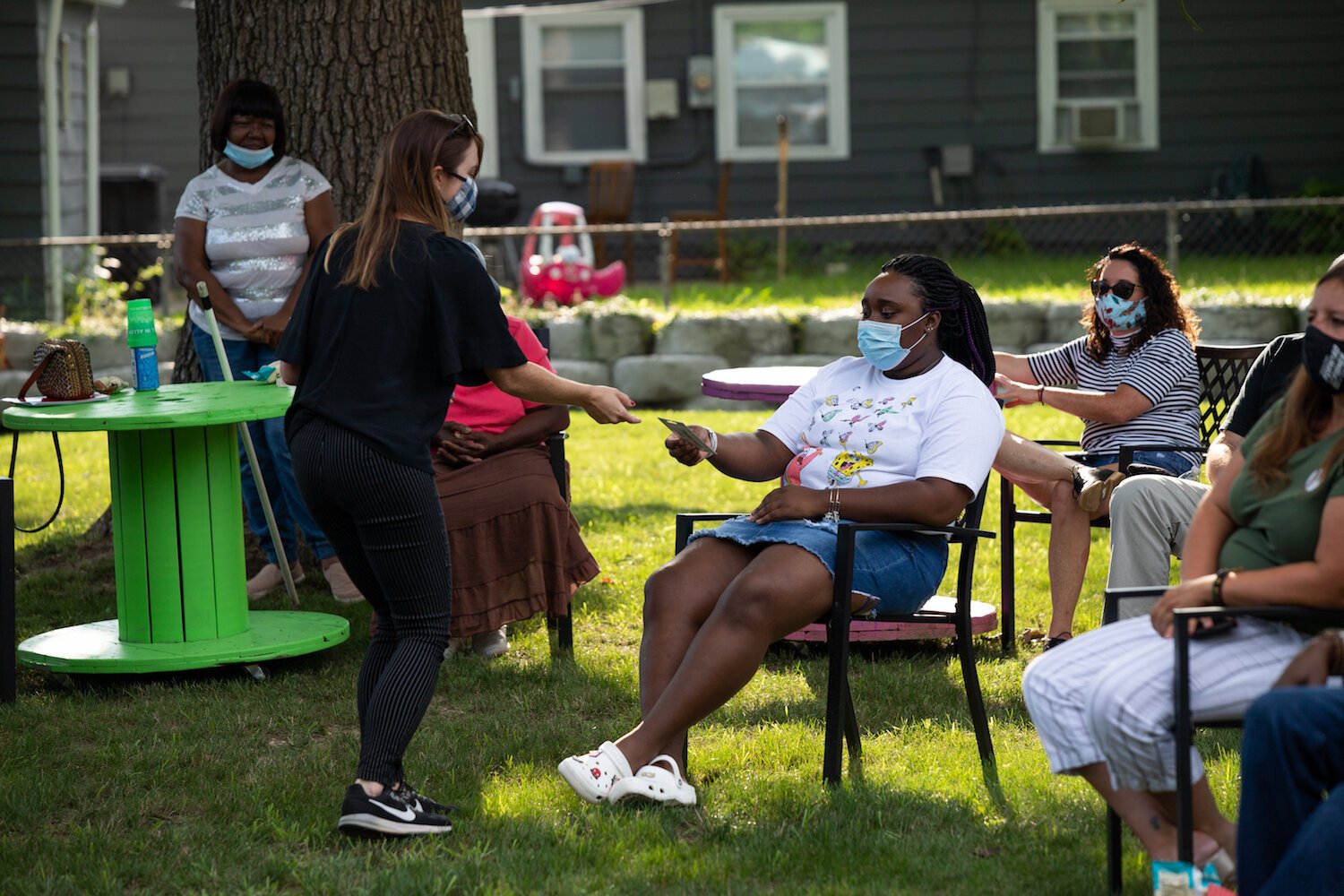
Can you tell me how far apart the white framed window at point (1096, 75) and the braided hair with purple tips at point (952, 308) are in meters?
12.0

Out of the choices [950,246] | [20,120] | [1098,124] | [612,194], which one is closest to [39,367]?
[20,120]

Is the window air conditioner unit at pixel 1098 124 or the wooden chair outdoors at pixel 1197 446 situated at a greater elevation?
the window air conditioner unit at pixel 1098 124

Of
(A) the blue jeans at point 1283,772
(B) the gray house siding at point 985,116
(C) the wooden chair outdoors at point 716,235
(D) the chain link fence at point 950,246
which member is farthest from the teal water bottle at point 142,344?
(B) the gray house siding at point 985,116

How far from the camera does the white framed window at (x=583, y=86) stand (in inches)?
608

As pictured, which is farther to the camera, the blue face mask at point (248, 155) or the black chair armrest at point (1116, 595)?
the blue face mask at point (248, 155)

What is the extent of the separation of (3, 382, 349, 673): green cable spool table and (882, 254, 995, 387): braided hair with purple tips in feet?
6.22

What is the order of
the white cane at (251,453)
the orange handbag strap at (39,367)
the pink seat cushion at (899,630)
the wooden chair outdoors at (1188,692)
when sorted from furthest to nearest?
the white cane at (251,453) < the pink seat cushion at (899,630) < the orange handbag strap at (39,367) < the wooden chair outdoors at (1188,692)

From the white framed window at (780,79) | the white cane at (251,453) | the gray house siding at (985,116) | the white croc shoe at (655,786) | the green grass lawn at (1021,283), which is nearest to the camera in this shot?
→ the white croc shoe at (655,786)

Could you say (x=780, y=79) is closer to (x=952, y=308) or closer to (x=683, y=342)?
(x=683, y=342)

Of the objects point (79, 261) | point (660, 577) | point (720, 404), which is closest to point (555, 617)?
point (660, 577)

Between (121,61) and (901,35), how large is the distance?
7.99 meters

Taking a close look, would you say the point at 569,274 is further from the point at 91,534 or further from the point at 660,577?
the point at 660,577

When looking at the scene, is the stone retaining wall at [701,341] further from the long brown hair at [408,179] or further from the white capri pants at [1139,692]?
the white capri pants at [1139,692]

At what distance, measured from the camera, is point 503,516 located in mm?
4844
